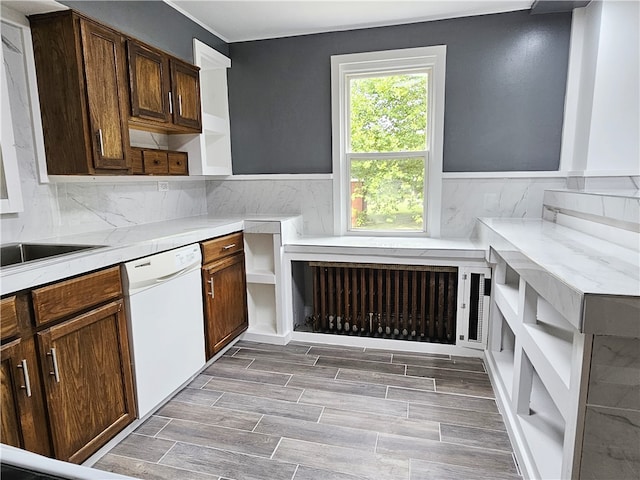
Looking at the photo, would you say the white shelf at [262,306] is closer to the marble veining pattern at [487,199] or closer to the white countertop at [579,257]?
the marble veining pattern at [487,199]

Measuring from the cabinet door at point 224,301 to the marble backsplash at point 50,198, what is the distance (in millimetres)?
737

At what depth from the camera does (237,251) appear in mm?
2939

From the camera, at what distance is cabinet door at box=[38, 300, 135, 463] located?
154cm

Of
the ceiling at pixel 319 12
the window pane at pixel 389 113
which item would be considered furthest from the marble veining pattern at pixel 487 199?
the ceiling at pixel 319 12

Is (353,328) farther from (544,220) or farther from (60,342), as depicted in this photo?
(60,342)

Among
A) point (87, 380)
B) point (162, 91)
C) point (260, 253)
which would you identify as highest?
point (162, 91)

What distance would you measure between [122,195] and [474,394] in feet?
8.78

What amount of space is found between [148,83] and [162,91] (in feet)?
0.43

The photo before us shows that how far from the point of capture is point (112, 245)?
6.04 ft

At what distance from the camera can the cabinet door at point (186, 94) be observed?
2.73m

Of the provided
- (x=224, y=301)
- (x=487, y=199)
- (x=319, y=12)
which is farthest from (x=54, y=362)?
(x=487, y=199)

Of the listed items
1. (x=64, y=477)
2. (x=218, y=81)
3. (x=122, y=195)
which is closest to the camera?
(x=64, y=477)

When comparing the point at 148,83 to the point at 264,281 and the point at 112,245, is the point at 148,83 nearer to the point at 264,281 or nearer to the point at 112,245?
the point at 112,245

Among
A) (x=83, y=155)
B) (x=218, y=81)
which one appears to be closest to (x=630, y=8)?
(x=218, y=81)
